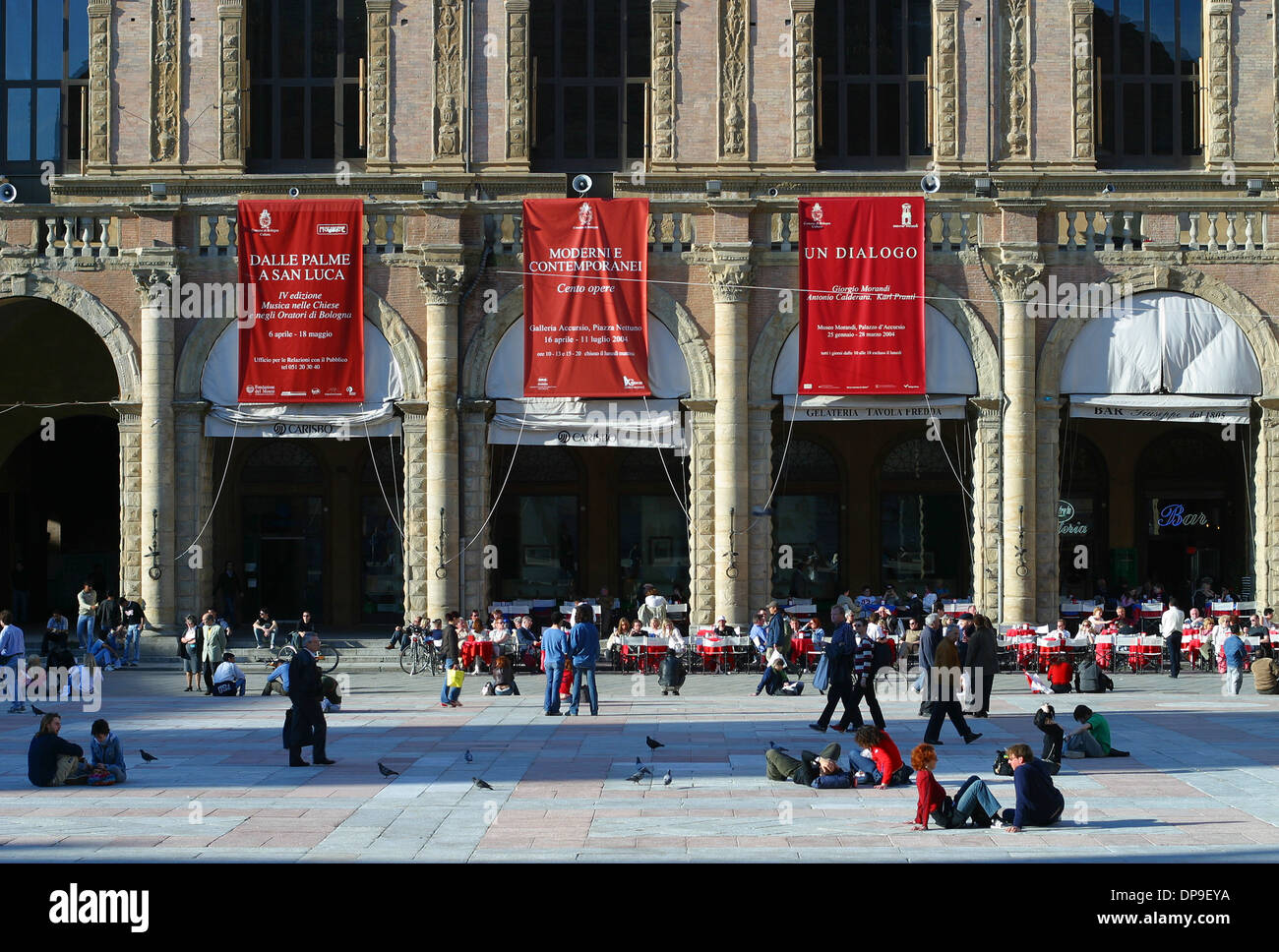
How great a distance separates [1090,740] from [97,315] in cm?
2390

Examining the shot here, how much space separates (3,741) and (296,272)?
597 inches

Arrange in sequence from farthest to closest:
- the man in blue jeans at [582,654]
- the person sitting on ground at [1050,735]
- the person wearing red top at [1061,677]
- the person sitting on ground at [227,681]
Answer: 1. the person sitting on ground at [227,681]
2. the person wearing red top at [1061,677]
3. the man in blue jeans at [582,654]
4. the person sitting on ground at [1050,735]

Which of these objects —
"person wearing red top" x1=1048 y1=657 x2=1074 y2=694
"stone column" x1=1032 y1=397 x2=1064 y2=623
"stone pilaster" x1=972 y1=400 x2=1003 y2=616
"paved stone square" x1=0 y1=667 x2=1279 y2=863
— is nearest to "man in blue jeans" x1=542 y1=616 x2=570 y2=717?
"paved stone square" x1=0 y1=667 x2=1279 y2=863

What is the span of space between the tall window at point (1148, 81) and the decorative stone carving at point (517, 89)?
12.5m

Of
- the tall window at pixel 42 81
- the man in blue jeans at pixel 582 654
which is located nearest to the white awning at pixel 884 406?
the man in blue jeans at pixel 582 654

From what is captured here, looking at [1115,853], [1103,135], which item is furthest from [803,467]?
[1115,853]

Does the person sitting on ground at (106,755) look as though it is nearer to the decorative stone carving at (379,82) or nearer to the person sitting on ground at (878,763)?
the person sitting on ground at (878,763)

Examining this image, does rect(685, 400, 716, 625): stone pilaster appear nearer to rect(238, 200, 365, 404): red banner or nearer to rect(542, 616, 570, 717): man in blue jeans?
rect(238, 200, 365, 404): red banner

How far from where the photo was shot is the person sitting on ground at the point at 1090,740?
2036 centimetres

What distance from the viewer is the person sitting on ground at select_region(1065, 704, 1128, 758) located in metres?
20.4

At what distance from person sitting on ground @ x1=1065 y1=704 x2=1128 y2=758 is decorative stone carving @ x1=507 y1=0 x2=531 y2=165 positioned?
2005 centimetres

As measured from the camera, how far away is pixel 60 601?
42594 mm

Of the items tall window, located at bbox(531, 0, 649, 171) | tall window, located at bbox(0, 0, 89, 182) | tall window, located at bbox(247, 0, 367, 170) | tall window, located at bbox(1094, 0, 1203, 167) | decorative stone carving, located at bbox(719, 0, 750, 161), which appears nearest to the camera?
decorative stone carving, located at bbox(719, 0, 750, 161)

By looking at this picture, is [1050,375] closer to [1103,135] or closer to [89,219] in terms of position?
[1103,135]
